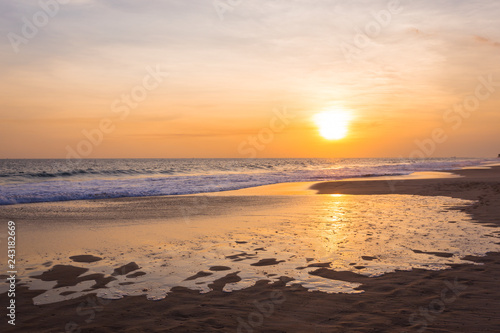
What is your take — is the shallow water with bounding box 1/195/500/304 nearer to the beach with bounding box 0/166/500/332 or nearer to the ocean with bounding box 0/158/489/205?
the beach with bounding box 0/166/500/332

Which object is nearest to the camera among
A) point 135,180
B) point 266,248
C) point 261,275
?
point 261,275

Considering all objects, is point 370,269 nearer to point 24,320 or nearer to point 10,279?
point 24,320

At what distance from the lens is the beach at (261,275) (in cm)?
506

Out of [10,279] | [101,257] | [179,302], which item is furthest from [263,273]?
[10,279]

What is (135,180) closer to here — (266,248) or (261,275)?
(266,248)

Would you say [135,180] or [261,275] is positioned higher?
[135,180]

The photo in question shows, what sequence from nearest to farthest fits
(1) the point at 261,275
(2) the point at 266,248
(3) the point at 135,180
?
(1) the point at 261,275, (2) the point at 266,248, (3) the point at 135,180

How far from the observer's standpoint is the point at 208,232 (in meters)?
11.2

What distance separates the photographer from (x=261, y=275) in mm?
6961

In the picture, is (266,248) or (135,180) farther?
(135,180)

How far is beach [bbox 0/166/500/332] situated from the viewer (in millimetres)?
5062

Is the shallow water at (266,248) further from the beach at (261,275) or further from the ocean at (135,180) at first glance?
the ocean at (135,180)

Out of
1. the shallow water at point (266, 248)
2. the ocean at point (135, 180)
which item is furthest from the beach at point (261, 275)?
the ocean at point (135, 180)

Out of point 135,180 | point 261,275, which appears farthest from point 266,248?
point 135,180
